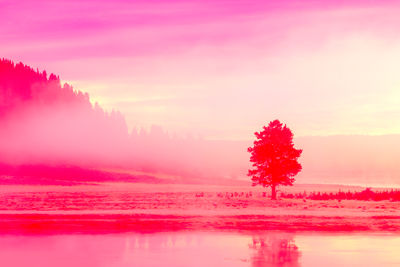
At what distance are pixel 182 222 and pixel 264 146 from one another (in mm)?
43591

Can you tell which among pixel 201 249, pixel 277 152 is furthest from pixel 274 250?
pixel 277 152

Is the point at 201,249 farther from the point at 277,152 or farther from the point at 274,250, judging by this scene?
the point at 277,152

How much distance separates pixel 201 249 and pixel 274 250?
9.68 feet

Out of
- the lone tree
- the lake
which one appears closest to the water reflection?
the lake

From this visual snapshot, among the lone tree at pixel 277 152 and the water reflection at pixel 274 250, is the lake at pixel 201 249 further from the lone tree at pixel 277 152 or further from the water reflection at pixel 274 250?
the lone tree at pixel 277 152

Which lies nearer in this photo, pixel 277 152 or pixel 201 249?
pixel 201 249

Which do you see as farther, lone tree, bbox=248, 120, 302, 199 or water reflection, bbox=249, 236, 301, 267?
lone tree, bbox=248, 120, 302, 199

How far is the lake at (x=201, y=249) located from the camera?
27188 mm

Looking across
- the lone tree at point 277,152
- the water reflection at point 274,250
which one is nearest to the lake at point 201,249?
the water reflection at point 274,250

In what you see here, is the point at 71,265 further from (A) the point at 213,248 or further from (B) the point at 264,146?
(B) the point at 264,146

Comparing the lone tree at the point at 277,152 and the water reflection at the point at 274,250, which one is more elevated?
the lone tree at the point at 277,152

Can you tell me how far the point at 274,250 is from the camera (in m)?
30.3

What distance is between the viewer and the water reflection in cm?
2673

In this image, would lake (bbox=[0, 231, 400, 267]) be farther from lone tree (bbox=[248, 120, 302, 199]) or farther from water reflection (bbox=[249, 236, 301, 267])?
lone tree (bbox=[248, 120, 302, 199])
